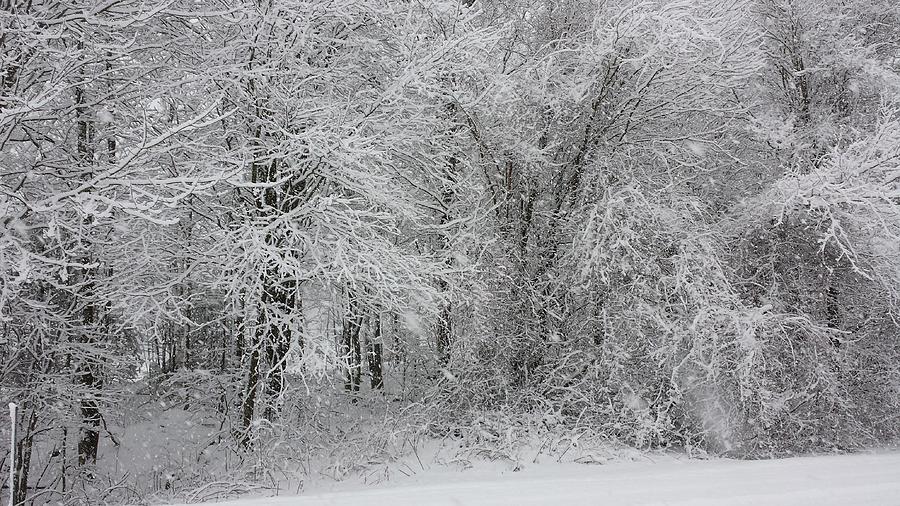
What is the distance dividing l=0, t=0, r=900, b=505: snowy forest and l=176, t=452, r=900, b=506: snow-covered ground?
1.79m

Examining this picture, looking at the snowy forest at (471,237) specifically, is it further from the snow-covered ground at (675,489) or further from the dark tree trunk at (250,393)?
the snow-covered ground at (675,489)

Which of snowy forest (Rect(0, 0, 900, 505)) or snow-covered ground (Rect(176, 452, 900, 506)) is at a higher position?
snowy forest (Rect(0, 0, 900, 505))

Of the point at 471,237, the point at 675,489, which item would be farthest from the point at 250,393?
the point at 675,489

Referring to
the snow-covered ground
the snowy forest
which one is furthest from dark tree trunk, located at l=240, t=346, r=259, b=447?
the snow-covered ground

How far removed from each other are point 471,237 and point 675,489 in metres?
5.08

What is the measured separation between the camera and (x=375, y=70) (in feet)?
33.1

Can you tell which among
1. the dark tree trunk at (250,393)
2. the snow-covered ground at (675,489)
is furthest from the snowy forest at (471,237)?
the snow-covered ground at (675,489)

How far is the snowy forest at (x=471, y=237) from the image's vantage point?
808 cm

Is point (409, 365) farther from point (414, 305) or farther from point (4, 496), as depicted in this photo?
point (4, 496)

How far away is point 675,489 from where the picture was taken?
215 inches

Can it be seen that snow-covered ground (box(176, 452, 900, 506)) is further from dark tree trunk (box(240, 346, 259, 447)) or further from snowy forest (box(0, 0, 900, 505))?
dark tree trunk (box(240, 346, 259, 447))

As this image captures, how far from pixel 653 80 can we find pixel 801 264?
4023 millimetres

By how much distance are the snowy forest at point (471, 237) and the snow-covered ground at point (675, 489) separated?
1.79 meters

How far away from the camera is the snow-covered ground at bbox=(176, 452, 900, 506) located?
506 cm
